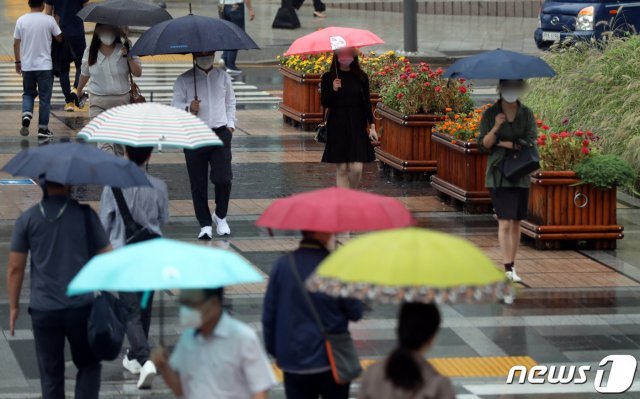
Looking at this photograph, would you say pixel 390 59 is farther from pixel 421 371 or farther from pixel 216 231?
pixel 421 371

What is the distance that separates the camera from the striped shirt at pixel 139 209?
8.66 meters

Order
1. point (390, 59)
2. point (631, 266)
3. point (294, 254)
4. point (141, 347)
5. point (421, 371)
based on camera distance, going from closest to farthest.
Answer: point (421, 371), point (294, 254), point (141, 347), point (631, 266), point (390, 59)

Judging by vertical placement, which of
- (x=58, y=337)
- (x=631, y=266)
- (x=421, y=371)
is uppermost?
(x=421, y=371)

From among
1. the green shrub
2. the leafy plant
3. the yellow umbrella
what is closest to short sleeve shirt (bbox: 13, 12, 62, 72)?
the green shrub

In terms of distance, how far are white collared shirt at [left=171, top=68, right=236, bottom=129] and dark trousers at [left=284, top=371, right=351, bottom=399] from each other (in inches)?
248

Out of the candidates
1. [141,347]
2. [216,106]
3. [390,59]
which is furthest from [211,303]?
[390,59]

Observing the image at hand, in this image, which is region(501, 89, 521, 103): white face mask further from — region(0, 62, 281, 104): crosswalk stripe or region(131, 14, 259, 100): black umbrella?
region(0, 62, 281, 104): crosswalk stripe

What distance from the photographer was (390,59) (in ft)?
61.5

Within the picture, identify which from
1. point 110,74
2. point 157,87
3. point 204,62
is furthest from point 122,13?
point 157,87

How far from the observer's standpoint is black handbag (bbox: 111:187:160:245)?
28.2ft

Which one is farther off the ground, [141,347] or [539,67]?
[539,67]

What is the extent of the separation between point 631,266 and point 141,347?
5.19 m

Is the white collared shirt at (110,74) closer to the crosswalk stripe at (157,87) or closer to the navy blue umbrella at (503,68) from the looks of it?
the navy blue umbrella at (503,68)

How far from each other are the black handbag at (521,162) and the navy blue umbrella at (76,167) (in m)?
4.18
